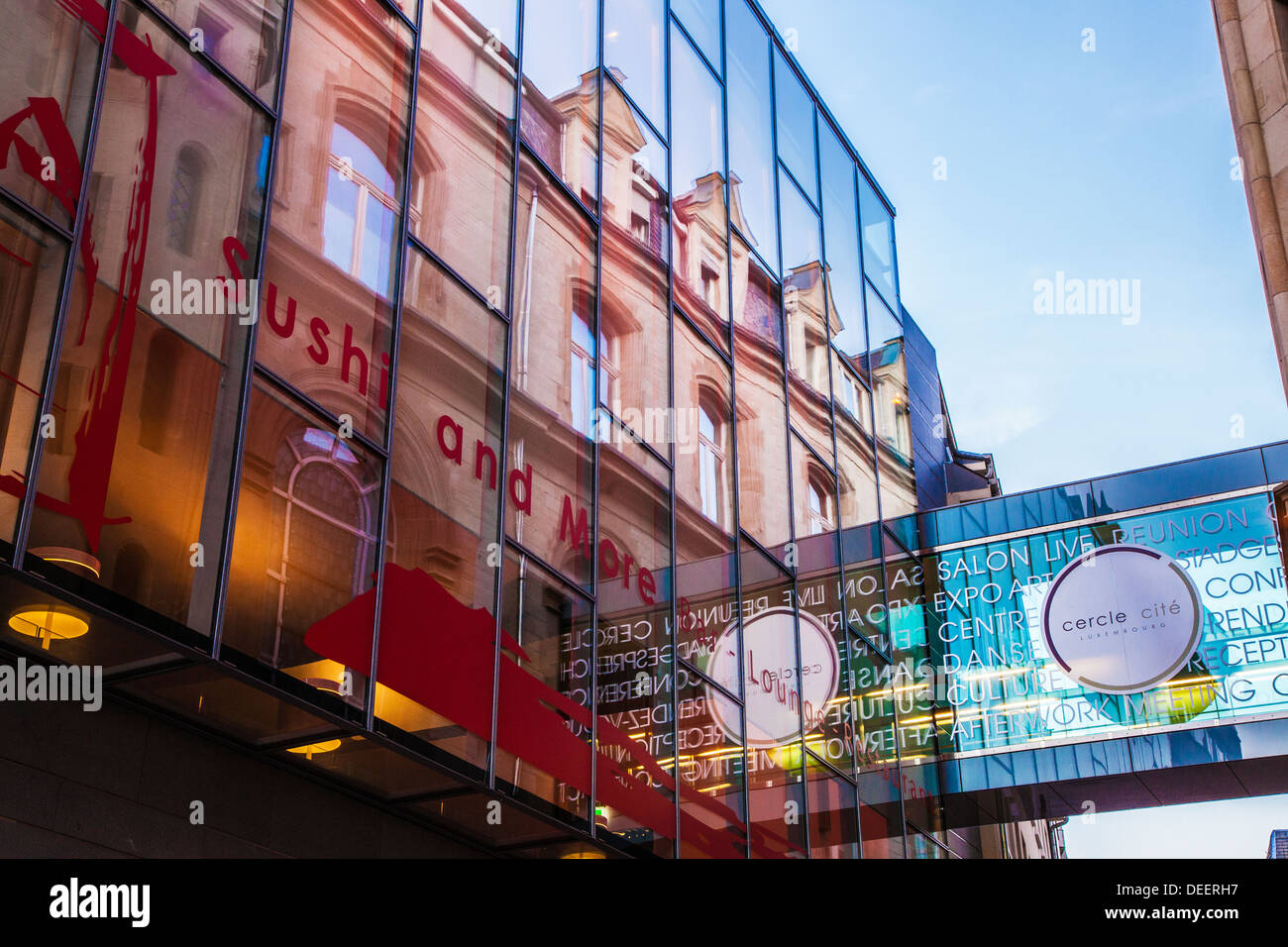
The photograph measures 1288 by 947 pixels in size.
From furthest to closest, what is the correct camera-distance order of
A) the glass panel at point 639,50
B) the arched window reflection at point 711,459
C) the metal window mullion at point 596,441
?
the arched window reflection at point 711,459 → the glass panel at point 639,50 → the metal window mullion at point 596,441

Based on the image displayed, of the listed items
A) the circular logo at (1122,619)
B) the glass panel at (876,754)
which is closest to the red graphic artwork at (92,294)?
the glass panel at (876,754)

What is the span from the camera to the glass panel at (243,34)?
10969mm

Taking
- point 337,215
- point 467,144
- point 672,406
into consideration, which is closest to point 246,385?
point 337,215

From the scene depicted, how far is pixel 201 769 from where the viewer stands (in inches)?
421

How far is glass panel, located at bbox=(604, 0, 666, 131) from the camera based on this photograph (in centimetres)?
1761

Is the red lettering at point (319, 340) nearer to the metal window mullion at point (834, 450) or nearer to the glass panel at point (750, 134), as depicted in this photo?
→ the glass panel at point (750, 134)

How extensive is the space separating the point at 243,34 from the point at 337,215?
1.71 meters

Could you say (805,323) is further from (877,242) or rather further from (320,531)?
(320,531)

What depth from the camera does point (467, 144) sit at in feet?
46.3

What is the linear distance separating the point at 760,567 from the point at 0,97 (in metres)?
12.0

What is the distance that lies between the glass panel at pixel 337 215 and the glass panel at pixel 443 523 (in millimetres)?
504
